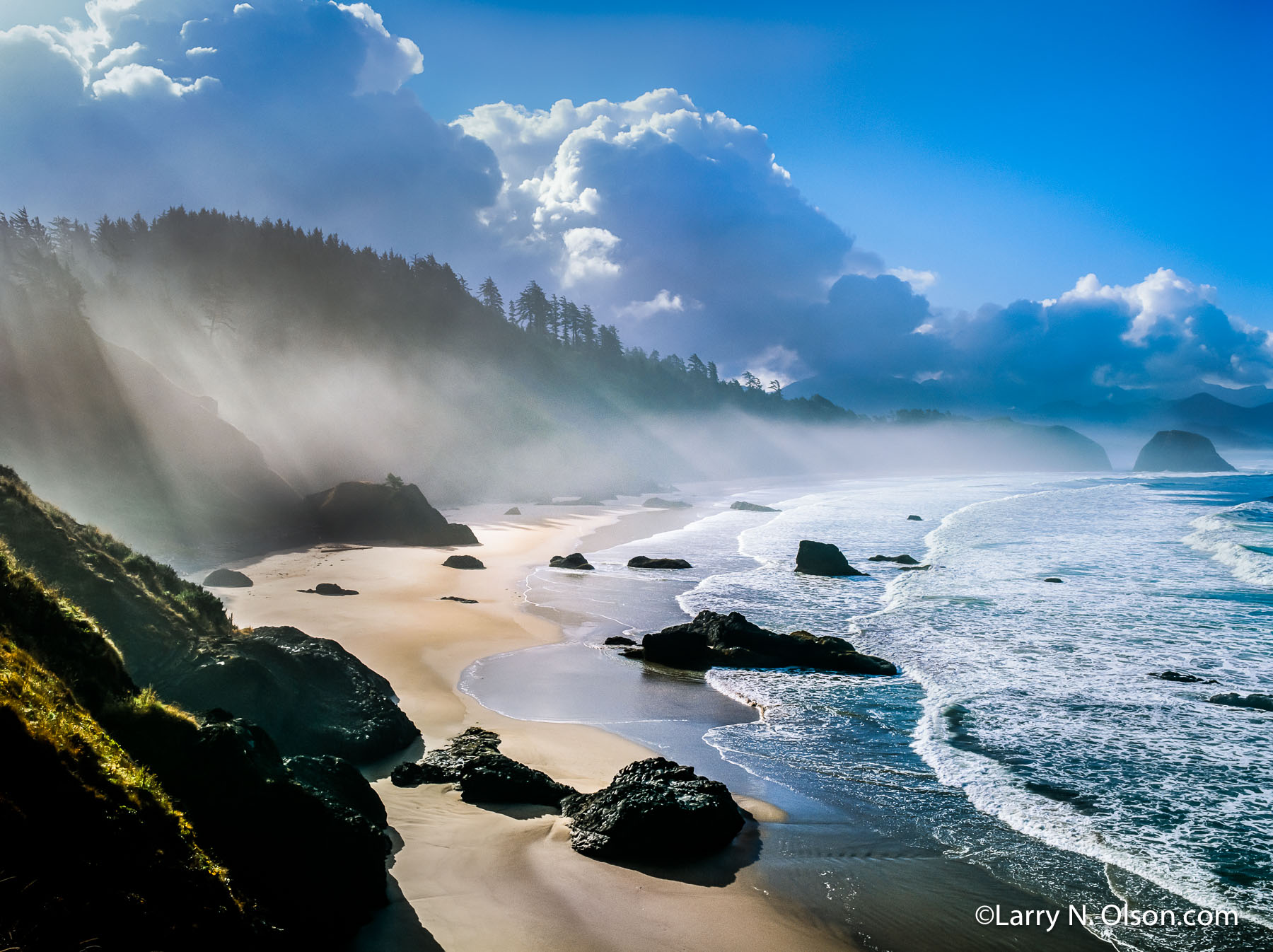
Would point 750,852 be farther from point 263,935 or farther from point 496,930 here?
point 263,935

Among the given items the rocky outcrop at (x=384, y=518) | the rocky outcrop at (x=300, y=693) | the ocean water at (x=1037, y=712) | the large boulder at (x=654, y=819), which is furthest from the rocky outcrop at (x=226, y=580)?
the large boulder at (x=654, y=819)

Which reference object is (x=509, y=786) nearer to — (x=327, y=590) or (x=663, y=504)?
(x=327, y=590)

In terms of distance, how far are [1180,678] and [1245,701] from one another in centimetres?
116

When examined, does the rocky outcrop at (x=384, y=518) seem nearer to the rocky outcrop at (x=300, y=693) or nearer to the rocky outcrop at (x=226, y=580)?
the rocky outcrop at (x=226, y=580)

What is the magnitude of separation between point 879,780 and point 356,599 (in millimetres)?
14209

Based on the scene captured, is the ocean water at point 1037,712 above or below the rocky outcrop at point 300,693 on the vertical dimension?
below

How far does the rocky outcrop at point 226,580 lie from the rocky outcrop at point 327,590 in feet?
4.93

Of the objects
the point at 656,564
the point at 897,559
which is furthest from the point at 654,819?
the point at 897,559

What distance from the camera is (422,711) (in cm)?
1048

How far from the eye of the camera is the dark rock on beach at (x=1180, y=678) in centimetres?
1202

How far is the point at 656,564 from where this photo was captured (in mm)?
25391

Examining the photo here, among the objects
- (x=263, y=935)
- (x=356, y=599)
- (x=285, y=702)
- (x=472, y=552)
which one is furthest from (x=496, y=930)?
(x=472, y=552)

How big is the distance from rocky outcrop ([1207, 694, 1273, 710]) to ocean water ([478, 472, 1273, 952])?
0.61 feet

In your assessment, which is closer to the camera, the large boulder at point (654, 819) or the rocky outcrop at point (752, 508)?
the large boulder at point (654, 819)
